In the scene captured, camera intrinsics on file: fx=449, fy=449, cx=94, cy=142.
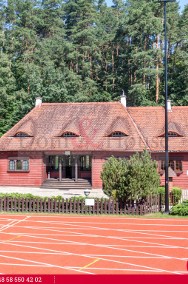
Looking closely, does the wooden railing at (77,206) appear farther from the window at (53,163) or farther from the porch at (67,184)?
the window at (53,163)

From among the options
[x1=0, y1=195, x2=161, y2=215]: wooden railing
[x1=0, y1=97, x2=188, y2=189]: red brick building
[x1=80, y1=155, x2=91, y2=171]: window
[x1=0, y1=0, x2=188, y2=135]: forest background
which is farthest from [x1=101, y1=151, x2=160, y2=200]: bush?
[x1=0, y1=0, x2=188, y2=135]: forest background

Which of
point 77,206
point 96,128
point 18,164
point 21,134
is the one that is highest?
point 96,128

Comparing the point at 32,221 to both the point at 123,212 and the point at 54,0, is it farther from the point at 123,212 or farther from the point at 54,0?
the point at 54,0

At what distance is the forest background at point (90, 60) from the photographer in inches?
2299

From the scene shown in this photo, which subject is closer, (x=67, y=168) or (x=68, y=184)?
(x=68, y=184)

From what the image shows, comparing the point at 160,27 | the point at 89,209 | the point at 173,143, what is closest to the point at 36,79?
the point at 160,27

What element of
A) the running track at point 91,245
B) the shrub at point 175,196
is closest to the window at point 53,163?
the shrub at point 175,196

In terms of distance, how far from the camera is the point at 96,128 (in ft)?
134

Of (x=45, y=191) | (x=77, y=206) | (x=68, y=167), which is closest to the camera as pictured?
(x=77, y=206)

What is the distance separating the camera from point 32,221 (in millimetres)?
21375

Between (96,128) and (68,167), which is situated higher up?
(96,128)

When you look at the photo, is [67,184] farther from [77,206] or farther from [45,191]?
[77,206]

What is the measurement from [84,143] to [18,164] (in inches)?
245

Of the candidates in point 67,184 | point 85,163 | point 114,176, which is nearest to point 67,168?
point 85,163
